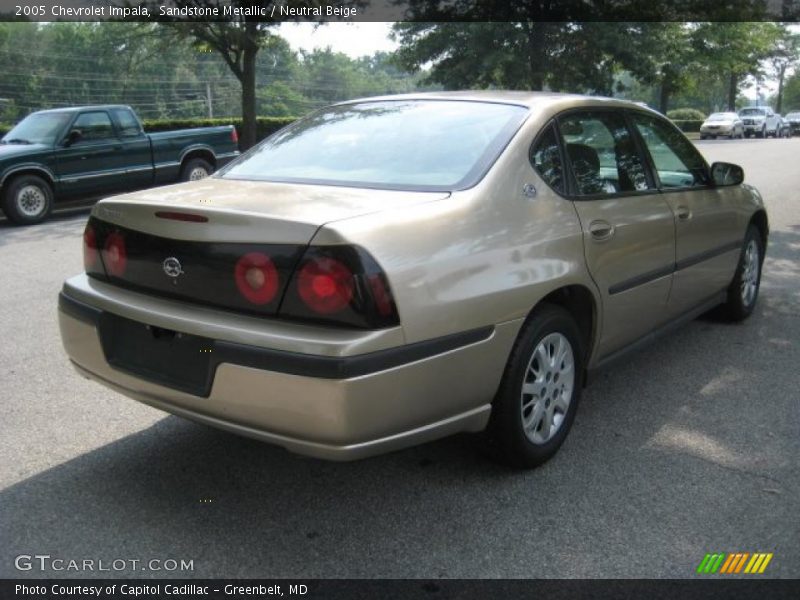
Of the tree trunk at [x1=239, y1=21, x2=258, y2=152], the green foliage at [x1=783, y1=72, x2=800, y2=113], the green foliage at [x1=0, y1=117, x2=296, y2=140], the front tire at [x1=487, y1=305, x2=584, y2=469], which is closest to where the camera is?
the front tire at [x1=487, y1=305, x2=584, y2=469]

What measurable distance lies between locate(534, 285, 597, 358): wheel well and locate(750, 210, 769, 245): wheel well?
2.44m

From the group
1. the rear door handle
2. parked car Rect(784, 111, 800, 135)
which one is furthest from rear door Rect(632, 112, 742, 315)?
parked car Rect(784, 111, 800, 135)

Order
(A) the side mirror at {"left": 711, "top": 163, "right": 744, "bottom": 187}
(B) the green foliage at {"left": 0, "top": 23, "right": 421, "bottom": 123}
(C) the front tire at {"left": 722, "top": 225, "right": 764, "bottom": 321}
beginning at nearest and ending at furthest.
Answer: (A) the side mirror at {"left": 711, "top": 163, "right": 744, "bottom": 187} → (C) the front tire at {"left": 722, "top": 225, "right": 764, "bottom": 321} → (B) the green foliage at {"left": 0, "top": 23, "right": 421, "bottom": 123}

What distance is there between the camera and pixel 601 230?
3553 mm

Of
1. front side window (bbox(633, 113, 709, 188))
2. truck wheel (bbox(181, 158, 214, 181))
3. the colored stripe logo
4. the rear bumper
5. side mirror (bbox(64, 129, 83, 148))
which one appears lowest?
the colored stripe logo

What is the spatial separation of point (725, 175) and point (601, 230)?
1814 mm

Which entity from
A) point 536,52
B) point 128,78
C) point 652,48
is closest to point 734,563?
point 536,52

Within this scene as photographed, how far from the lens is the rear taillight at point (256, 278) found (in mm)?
2621

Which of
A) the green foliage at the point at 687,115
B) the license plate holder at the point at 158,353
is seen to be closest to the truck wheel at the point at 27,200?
the license plate holder at the point at 158,353

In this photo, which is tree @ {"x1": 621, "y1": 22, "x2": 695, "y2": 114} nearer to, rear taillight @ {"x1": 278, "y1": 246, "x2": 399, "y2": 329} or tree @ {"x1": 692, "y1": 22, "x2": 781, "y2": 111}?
tree @ {"x1": 692, "y1": 22, "x2": 781, "y2": 111}

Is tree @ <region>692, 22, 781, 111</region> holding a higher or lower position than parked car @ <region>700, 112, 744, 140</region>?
higher

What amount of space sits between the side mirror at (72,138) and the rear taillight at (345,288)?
34.9ft

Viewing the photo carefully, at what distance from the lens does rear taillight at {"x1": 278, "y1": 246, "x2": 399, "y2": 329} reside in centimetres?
251

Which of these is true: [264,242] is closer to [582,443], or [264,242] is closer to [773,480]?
[582,443]
